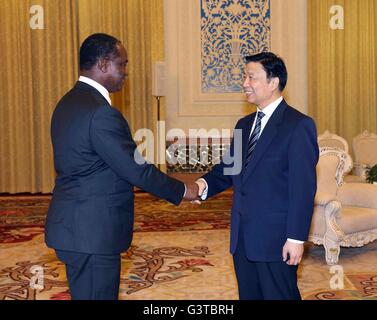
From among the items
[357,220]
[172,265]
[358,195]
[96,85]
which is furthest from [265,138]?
[358,195]

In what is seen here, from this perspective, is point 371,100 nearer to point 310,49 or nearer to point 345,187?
point 310,49

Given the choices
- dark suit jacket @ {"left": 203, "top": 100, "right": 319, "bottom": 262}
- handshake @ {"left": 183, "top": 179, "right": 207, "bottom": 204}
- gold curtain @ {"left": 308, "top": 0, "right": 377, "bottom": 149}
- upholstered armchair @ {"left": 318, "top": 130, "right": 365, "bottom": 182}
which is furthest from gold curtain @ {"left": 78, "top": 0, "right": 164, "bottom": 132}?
dark suit jacket @ {"left": 203, "top": 100, "right": 319, "bottom": 262}

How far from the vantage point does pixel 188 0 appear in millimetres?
10375

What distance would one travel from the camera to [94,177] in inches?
106

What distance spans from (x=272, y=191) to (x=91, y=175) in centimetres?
88

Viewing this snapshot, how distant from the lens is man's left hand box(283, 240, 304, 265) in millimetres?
2859

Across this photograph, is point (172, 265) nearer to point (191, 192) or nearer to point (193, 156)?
point (191, 192)

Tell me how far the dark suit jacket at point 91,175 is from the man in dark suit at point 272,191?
60 centimetres

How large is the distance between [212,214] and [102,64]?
560 cm

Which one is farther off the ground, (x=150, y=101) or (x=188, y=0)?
(x=188, y=0)

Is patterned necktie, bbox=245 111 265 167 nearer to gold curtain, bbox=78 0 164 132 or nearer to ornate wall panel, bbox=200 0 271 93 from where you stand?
gold curtain, bbox=78 0 164 132

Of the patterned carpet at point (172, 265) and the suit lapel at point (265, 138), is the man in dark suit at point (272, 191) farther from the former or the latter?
the patterned carpet at point (172, 265)

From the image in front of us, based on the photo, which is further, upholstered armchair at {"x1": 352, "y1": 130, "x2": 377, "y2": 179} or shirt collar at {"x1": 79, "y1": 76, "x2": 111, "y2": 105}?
upholstered armchair at {"x1": 352, "y1": 130, "x2": 377, "y2": 179}

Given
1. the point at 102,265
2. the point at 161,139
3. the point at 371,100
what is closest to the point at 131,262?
the point at 102,265
